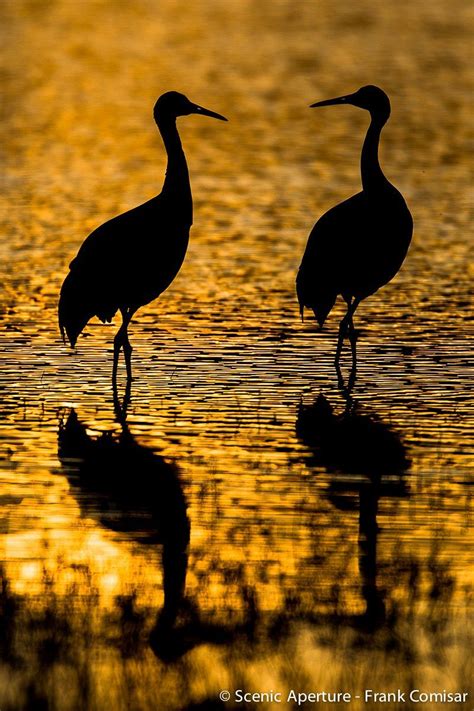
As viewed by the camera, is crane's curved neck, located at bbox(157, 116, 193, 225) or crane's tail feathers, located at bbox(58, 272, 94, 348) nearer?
crane's tail feathers, located at bbox(58, 272, 94, 348)

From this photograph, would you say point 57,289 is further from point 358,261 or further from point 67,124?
point 67,124

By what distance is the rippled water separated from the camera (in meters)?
8.26

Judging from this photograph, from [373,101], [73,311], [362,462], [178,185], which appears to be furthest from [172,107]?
[362,462]

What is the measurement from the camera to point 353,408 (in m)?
13.4

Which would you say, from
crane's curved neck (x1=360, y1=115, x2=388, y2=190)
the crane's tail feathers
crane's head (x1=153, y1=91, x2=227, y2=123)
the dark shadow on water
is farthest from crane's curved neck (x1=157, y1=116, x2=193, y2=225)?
the dark shadow on water

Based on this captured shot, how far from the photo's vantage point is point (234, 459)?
1166 centimetres

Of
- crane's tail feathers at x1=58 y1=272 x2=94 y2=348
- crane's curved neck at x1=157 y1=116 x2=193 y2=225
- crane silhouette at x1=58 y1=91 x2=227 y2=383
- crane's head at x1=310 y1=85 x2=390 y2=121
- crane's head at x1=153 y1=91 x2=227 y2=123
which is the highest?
crane's head at x1=310 y1=85 x2=390 y2=121

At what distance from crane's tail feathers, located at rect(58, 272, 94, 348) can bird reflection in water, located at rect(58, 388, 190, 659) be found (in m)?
1.97

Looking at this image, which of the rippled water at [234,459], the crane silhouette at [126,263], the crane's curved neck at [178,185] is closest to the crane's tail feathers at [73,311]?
the crane silhouette at [126,263]

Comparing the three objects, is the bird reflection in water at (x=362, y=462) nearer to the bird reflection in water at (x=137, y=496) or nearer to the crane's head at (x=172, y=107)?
the bird reflection in water at (x=137, y=496)

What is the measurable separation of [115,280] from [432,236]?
308 inches

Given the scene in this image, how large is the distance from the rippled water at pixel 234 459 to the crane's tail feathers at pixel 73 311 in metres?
0.30

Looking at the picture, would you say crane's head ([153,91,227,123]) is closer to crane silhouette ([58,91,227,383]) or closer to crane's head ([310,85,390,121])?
crane silhouette ([58,91,227,383])

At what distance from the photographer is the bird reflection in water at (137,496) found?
349 inches
